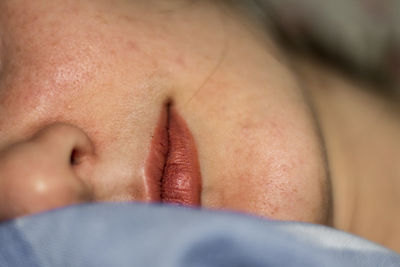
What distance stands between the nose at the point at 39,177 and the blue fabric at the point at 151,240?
0.10ft

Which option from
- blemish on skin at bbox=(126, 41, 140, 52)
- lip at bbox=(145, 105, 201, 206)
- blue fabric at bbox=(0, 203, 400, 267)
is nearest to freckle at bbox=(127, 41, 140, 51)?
blemish on skin at bbox=(126, 41, 140, 52)

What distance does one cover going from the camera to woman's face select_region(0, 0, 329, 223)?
62 cm

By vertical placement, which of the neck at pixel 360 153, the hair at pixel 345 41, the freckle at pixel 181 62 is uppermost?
the freckle at pixel 181 62

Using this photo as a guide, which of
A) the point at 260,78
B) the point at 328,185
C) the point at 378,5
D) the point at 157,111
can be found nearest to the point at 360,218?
the point at 328,185

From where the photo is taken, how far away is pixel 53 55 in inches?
26.0

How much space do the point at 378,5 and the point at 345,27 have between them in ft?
0.34

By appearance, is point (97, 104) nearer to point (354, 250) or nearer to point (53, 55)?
point (53, 55)

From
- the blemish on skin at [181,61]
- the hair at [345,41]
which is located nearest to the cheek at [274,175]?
the blemish on skin at [181,61]

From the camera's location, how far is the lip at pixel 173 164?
654 mm

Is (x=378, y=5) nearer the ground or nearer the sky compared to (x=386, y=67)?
nearer the sky

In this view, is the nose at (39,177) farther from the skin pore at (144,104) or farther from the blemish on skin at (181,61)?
the blemish on skin at (181,61)

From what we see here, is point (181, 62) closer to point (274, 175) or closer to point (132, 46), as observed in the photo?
point (132, 46)

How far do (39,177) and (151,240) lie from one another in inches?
6.7

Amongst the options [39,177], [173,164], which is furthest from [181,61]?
[39,177]
